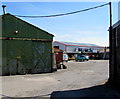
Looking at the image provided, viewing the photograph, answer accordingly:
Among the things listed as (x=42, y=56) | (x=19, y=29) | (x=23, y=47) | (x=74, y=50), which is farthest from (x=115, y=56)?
(x=74, y=50)

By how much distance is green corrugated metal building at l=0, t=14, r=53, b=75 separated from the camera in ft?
44.9

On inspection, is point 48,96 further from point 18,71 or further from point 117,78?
point 18,71

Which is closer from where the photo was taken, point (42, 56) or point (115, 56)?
point (115, 56)

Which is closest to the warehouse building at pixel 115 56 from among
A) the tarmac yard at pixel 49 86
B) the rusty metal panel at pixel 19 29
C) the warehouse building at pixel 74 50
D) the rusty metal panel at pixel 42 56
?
the tarmac yard at pixel 49 86

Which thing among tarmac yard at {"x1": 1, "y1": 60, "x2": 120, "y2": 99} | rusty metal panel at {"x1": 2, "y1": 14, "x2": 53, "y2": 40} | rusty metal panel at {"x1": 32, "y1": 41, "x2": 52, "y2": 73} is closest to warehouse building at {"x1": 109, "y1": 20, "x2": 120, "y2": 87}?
tarmac yard at {"x1": 1, "y1": 60, "x2": 120, "y2": 99}

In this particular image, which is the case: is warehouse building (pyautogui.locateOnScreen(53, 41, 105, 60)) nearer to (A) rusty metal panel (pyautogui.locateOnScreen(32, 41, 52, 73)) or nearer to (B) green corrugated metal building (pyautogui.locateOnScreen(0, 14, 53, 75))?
(A) rusty metal panel (pyautogui.locateOnScreen(32, 41, 52, 73))

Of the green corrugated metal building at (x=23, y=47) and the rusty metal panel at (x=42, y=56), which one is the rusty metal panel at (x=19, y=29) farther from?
the rusty metal panel at (x=42, y=56)

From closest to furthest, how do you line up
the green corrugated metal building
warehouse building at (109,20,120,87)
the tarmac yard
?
1. the tarmac yard
2. warehouse building at (109,20,120,87)
3. the green corrugated metal building

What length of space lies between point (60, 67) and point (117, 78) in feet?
35.0

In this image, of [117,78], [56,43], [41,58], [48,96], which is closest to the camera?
[48,96]

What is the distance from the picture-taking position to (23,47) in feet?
47.0

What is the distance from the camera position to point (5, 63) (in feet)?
44.7

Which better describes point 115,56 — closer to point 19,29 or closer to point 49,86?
point 49,86

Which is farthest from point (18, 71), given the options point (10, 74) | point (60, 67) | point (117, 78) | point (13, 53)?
point (117, 78)
